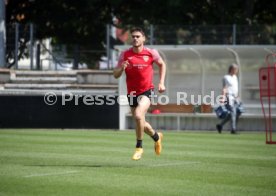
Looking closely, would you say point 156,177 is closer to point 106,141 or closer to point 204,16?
point 106,141

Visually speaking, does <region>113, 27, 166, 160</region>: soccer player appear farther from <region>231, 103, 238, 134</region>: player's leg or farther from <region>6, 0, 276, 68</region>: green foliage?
<region>6, 0, 276, 68</region>: green foliage

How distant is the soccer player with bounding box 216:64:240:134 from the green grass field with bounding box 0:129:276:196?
4474mm

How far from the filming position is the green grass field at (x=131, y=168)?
11.0 m

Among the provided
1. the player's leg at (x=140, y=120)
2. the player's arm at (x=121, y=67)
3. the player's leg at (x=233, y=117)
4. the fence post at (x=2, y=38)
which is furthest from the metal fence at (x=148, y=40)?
the player's leg at (x=140, y=120)

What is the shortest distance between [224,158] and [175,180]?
3.79 metres

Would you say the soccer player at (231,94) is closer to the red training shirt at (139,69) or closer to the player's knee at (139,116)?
the red training shirt at (139,69)

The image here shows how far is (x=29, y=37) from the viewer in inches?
1307

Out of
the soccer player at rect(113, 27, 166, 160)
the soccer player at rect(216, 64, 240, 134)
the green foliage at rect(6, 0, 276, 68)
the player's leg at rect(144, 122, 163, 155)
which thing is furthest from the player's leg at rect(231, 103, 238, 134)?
the soccer player at rect(113, 27, 166, 160)

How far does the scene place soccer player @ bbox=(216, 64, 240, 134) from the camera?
24.9 m

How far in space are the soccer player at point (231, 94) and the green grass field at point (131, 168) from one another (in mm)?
4474

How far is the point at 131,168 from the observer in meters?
13.5

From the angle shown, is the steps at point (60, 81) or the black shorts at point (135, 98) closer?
the black shorts at point (135, 98)

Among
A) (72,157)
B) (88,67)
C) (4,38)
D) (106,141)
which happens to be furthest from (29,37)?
(72,157)

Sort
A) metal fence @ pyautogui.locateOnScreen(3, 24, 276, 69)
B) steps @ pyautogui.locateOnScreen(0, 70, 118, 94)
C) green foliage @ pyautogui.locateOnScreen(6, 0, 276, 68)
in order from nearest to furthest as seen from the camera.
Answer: metal fence @ pyautogui.locateOnScreen(3, 24, 276, 69), steps @ pyautogui.locateOnScreen(0, 70, 118, 94), green foliage @ pyautogui.locateOnScreen(6, 0, 276, 68)
